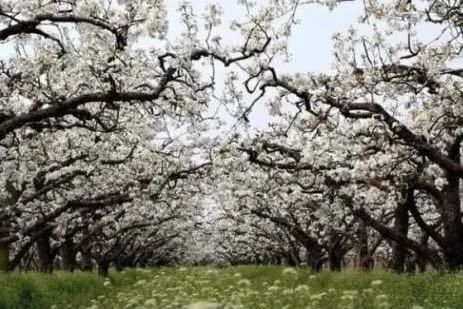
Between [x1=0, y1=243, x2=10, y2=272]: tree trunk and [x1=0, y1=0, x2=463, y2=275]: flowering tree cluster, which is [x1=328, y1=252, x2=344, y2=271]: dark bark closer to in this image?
[x1=0, y1=0, x2=463, y2=275]: flowering tree cluster

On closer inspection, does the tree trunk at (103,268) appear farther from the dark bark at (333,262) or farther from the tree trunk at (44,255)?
the dark bark at (333,262)

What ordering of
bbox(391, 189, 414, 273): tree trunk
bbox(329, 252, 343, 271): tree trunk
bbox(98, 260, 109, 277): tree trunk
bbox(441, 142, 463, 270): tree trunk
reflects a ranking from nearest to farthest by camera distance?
bbox(441, 142, 463, 270): tree trunk → bbox(391, 189, 414, 273): tree trunk → bbox(98, 260, 109, 277): tree trunk → bbox(329, 252, 343, 271): tree trunk

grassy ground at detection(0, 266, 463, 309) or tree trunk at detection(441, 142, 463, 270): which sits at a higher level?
tree trunk at detection(441, 142, 463, 270)

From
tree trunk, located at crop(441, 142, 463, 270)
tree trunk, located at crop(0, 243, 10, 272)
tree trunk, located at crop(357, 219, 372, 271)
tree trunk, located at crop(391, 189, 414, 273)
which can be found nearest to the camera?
tree trunk, located at crop(441, 142, 463, 270)

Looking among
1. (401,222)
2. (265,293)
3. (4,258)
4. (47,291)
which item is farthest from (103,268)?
(265,293)

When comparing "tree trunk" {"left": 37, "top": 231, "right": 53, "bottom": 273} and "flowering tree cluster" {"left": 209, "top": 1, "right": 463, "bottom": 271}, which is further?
"tree trunk" {"left": 37, "top": 231, "right": 53, "bottom": 273}

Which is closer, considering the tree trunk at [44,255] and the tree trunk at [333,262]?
the tree trunk at [44,255]

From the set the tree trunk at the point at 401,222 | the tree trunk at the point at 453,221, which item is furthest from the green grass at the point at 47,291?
the tree trunk at the point at 453,221

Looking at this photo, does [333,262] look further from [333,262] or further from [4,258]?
[4,258]

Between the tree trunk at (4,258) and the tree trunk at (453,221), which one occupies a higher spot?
the tree trunk at (453,221)

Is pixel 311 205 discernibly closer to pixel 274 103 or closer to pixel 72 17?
pixel 274 103

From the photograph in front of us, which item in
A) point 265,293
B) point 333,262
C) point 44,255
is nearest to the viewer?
point 265,293

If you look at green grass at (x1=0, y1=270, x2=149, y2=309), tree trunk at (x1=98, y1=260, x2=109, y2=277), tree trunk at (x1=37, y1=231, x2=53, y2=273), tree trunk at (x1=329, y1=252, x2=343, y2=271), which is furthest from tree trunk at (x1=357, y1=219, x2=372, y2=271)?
tree trunk at (x1=37, y1=231, x2=53, y2=273)

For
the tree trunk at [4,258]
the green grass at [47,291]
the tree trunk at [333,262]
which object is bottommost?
the green grass at [47,291]
